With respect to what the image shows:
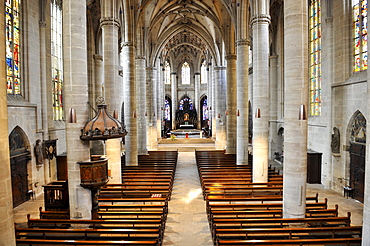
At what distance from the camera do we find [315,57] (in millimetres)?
17969

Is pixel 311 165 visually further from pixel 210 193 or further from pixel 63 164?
pixel 63 164

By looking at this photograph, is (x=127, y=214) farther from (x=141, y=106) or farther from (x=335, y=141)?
(x=141, y=106)

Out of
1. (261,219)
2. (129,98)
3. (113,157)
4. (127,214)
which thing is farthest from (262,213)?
(129,98)

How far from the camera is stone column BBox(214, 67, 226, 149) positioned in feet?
103

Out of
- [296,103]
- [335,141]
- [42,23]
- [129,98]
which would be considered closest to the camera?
[296,103]

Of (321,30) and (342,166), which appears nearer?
(342,166)

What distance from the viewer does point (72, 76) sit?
9.45 m

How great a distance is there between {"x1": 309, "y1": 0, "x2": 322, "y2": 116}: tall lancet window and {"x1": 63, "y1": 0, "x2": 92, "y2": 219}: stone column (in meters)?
14.5

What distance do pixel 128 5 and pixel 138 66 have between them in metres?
6.70

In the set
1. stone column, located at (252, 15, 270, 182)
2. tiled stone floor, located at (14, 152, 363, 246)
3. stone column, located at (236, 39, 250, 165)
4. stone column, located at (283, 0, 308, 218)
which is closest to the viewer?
stone column, located at (283, 0, 308, 218)

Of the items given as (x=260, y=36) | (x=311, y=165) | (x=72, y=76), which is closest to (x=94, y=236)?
(x=72, y=76)

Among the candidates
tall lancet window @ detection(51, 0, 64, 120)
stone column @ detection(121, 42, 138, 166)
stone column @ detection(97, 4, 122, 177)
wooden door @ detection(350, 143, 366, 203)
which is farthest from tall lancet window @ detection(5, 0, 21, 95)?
wooden door @ detection(350, 143, 366, 203)

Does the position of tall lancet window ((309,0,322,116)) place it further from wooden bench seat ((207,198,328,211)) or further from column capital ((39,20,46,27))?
column capital ((39,20,46,27))

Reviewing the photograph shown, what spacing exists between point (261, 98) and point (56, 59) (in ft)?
46.6
